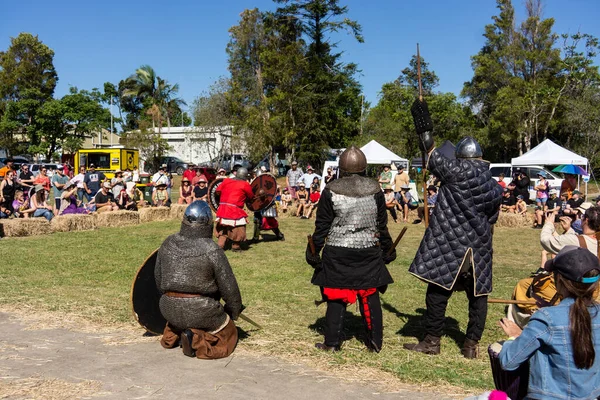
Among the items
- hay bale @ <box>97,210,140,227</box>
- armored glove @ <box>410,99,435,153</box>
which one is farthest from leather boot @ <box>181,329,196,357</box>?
hay bale @ <box>97,210,140,227</box>

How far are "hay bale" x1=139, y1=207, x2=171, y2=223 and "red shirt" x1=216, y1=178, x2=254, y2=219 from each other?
6130mm

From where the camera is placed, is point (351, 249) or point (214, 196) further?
point (214, 196)

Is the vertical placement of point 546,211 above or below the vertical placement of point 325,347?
above

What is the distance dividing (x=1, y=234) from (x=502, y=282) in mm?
10285

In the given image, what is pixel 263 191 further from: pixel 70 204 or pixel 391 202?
pixel 391 202

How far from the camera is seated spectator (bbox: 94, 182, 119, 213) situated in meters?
15.5

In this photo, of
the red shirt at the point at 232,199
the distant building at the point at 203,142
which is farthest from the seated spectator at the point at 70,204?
the distant building at the point at 203,142

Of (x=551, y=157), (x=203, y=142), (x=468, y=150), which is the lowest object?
(x=468, y=150)

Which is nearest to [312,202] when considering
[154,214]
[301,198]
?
[301,198]

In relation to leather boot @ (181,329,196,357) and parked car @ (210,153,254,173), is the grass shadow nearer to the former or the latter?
leather boot @ (181,329,196,357)

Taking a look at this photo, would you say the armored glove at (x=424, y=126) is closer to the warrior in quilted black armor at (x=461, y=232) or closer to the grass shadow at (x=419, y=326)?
the warrior in quilted black armor at (x=461, y=232)

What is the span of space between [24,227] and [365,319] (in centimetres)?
1017

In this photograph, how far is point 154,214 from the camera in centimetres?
1605

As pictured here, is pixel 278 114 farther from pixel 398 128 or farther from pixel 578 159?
pixel 578 159
